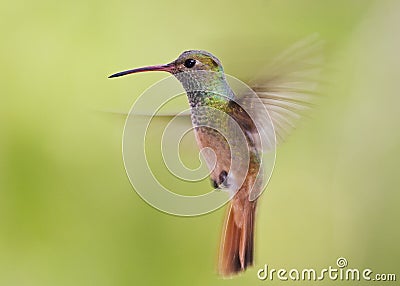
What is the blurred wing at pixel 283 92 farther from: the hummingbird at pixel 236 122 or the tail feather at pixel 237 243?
the tail feather at pixel 237 243

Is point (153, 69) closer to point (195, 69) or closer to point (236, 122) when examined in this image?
point (195, 69)

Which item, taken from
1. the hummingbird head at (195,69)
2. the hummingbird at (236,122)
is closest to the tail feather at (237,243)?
the hummingbird at (236,122)

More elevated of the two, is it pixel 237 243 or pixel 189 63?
pixel 189 63

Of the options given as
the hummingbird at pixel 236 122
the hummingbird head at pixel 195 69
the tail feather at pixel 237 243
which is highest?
the hummingbird head at pixel 195 69

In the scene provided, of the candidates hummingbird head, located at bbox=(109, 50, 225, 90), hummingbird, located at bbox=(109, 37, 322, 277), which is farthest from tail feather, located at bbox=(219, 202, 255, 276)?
hummingbird head, located at bbox=(109, 50, 225, 90)

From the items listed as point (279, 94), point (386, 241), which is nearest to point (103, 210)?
point (279, 94)

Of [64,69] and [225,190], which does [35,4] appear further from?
[225,190]

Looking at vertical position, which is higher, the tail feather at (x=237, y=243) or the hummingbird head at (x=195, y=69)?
the hummingbird head at (x=195, y=69)

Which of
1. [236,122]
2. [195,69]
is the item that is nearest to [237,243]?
[236,122]
